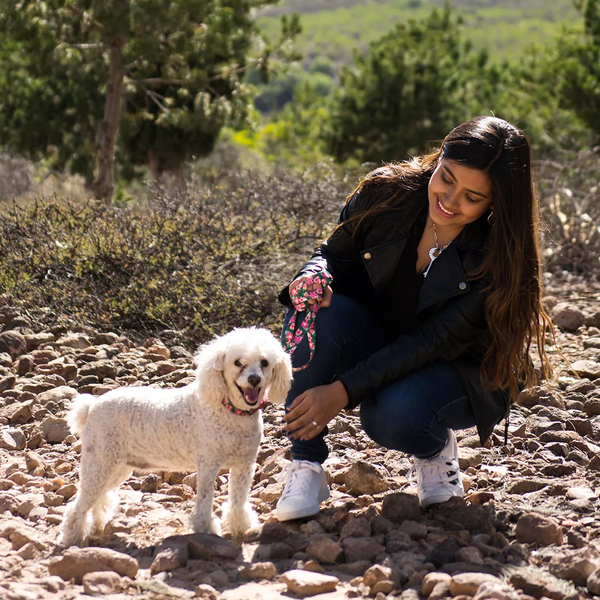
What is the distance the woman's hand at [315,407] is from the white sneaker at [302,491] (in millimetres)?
183

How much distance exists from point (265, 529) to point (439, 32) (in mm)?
23652

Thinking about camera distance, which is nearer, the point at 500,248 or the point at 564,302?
the point at 500,248

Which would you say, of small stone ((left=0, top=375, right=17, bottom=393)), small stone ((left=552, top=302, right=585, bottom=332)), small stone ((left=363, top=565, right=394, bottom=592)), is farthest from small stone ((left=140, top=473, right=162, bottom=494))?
small stone ((left=552, top=302, right=585, bottom=332))

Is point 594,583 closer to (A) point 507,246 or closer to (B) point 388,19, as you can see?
(A) point 507,246

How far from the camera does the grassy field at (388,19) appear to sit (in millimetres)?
125375

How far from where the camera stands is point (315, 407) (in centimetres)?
318

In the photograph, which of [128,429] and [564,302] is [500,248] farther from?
[564,302]

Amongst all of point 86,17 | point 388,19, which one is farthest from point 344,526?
point 388,19

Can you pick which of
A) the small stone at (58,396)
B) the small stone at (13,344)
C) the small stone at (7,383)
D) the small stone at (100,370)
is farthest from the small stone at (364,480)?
the small stone at (13,344)

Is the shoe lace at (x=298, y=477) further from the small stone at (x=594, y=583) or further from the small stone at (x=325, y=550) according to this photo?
the small stone at (x=594, y=583)

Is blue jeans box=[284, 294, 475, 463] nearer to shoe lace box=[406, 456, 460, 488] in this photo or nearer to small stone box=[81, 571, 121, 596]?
shoe lace box=[406, 456, 460, 488]

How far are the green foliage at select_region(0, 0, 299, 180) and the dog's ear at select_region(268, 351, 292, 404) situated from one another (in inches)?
283

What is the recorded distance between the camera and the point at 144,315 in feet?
19.6

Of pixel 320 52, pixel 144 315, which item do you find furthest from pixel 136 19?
pixel 320 52
